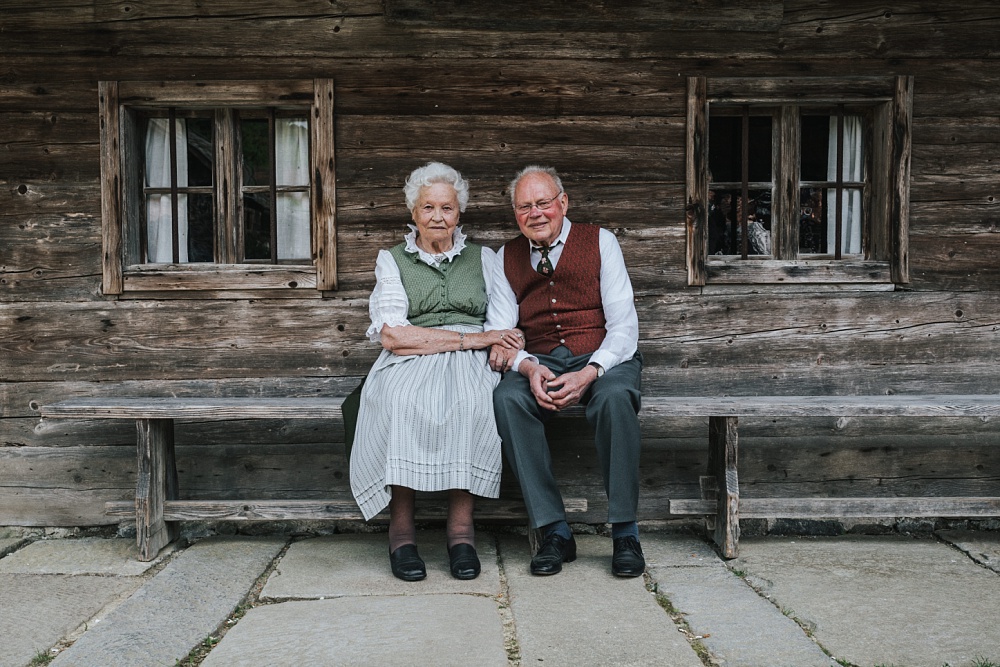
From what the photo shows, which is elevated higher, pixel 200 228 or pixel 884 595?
pixel 200 228

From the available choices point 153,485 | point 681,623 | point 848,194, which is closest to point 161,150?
point 153,485

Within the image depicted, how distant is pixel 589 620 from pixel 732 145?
248cm

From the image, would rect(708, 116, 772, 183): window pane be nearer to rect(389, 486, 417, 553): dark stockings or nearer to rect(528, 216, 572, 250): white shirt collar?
rect(528, 216, 572, 250): white shirt collar

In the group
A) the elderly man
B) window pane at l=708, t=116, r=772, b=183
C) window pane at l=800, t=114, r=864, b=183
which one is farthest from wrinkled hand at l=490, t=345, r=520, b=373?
window pane at l=800, t=114, r=864, b=183

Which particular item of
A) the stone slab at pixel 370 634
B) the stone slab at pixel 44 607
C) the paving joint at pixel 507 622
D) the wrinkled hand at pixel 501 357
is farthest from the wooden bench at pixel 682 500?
the stone slab at pixel 370 634

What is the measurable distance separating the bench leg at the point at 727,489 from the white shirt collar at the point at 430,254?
1338 mm

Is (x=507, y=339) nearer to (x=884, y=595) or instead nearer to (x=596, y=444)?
(x=596, y=444)

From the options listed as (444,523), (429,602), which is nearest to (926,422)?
(444,523)

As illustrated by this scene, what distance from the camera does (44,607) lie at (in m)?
3.00

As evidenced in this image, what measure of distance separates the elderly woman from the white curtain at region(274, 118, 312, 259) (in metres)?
0.65

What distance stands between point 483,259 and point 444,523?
1294 mm


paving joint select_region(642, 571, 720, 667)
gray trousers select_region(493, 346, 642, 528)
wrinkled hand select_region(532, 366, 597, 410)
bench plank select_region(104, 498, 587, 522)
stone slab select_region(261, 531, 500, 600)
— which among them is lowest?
stone slab select_region(261, 531, 500, 600)

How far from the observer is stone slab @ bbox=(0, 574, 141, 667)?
265 centimetres

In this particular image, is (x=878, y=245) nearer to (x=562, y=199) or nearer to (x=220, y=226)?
(x=562, y=199)
